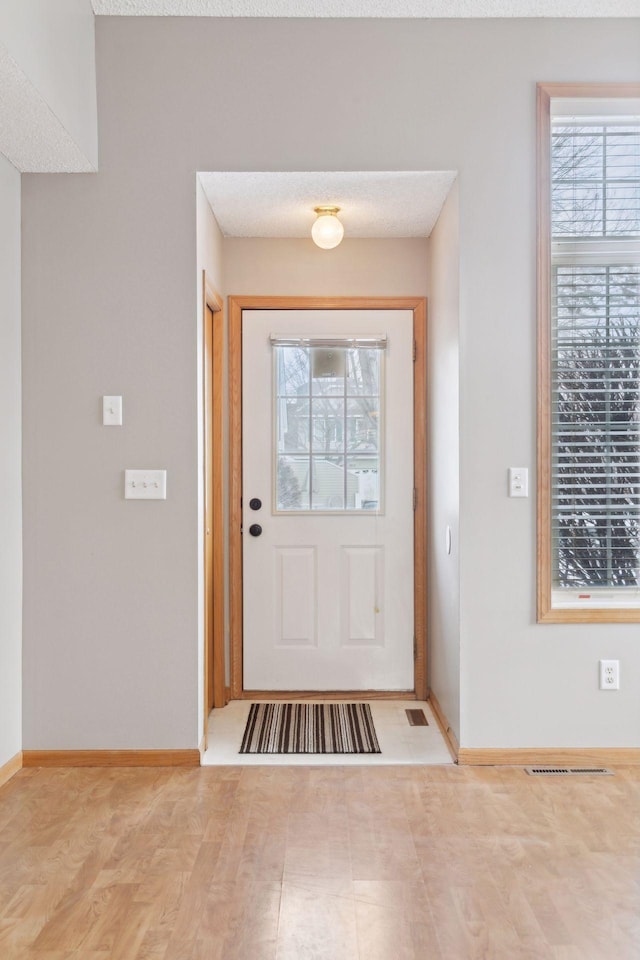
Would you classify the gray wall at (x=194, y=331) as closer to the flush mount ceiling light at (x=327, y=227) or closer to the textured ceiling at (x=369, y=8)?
the textured ceiling at (x=369, y=8)

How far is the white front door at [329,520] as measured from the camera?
4.05m

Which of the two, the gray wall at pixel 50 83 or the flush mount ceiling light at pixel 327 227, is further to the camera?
the flush mount ceiling light at pixel 327 227

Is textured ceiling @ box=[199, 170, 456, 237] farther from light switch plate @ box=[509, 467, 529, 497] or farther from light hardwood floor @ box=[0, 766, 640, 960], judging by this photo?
light hardwood floor @ box=[0, 766, 640, 960]

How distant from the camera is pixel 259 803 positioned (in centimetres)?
283

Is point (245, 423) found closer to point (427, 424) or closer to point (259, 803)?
point (427, 424)

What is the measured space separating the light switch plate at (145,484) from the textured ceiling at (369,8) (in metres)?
1.72

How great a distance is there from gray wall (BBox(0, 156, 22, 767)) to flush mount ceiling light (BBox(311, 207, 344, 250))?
1221 mm

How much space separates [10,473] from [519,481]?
1.95 m

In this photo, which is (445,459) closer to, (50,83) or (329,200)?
(329,200)

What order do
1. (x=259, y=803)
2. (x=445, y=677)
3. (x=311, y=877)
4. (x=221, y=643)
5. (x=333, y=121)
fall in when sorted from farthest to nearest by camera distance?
(x=221, y=643) → (x=445, y=677) → (x=333, y=121) → (x=259, y=803) → (x=311, y=877)

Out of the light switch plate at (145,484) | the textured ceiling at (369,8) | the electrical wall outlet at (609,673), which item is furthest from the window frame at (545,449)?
the light switch plate at (145,484)

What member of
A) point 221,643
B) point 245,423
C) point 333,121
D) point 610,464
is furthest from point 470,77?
point 221,643

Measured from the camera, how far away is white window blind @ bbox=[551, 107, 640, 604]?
3186 millimetres

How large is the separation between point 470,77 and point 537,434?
1.39m
